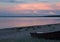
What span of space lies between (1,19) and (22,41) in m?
0.26

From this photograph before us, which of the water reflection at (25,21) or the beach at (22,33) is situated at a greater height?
the water reflection at (25,21)

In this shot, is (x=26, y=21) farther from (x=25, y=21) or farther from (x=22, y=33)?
(x=22, y=33)

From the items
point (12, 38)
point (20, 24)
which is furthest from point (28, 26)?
point (12, 38)

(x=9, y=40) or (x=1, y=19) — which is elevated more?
(x=1, y=19)

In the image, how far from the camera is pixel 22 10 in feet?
4.54

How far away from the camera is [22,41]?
4.36 ft

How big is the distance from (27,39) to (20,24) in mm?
148

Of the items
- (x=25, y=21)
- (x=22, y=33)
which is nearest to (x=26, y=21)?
(x=25, y=21)

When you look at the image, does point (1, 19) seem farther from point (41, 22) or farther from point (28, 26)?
point (41, 22)

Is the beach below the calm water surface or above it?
below

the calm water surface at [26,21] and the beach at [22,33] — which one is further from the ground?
the calm water surface at [26,21]

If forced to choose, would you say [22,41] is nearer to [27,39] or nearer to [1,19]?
[27,39]

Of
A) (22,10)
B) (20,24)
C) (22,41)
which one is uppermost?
(22,10)

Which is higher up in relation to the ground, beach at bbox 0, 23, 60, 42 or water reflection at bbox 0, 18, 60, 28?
water reflection at bbox 0, 18, 60, 28
